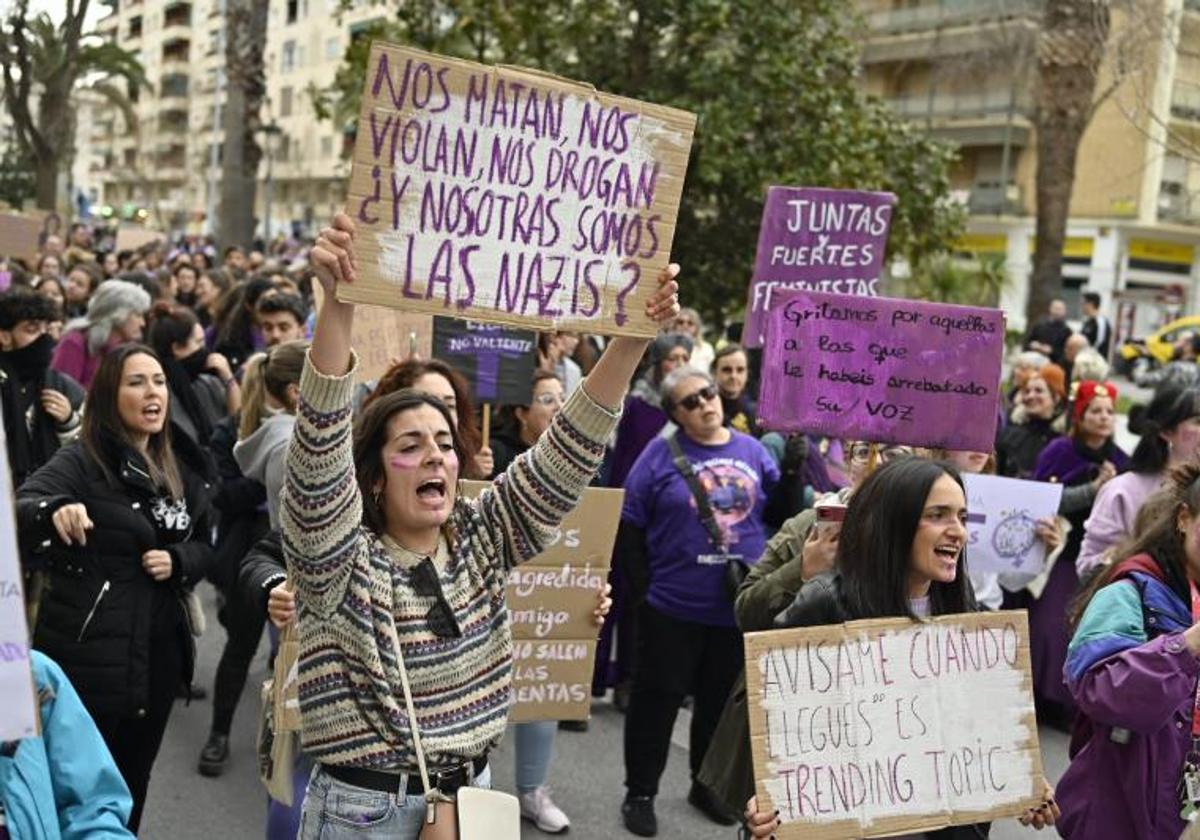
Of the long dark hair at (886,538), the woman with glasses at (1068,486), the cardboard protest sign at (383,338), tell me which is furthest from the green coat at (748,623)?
the woman with glasses at (1068,486)

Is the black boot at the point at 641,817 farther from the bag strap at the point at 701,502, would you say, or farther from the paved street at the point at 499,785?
the bag strap at the point at 701,502

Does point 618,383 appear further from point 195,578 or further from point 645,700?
point 645,700

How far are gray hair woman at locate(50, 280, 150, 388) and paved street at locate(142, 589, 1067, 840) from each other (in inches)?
80.1

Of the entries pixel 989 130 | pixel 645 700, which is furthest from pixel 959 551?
pixel 989 130

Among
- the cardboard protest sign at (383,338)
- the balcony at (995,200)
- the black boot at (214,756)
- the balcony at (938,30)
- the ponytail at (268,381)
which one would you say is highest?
the balcony at (938,30)

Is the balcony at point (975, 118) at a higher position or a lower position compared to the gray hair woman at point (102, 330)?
higher

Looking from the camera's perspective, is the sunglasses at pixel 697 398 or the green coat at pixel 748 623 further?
the sunglasses at pixel 697 398

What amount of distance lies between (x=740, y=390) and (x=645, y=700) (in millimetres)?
2457

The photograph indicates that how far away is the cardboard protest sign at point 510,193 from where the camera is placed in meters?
2.98

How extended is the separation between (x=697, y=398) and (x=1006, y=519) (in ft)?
5.51

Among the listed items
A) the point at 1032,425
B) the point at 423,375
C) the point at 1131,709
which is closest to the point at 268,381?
the point at 423,375

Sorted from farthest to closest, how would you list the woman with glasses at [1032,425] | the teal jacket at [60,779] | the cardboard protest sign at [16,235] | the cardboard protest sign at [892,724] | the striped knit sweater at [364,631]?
the cardboard protest sign at [16,235]
the woman with glasses at [1032,425]
the cardboard protest sign at [892,724]
the striped knit sweater at [364,631]
the teal jacket at [60,779]

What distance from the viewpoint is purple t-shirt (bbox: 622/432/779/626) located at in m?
5.57

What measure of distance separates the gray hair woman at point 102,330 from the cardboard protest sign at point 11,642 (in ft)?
18.5
